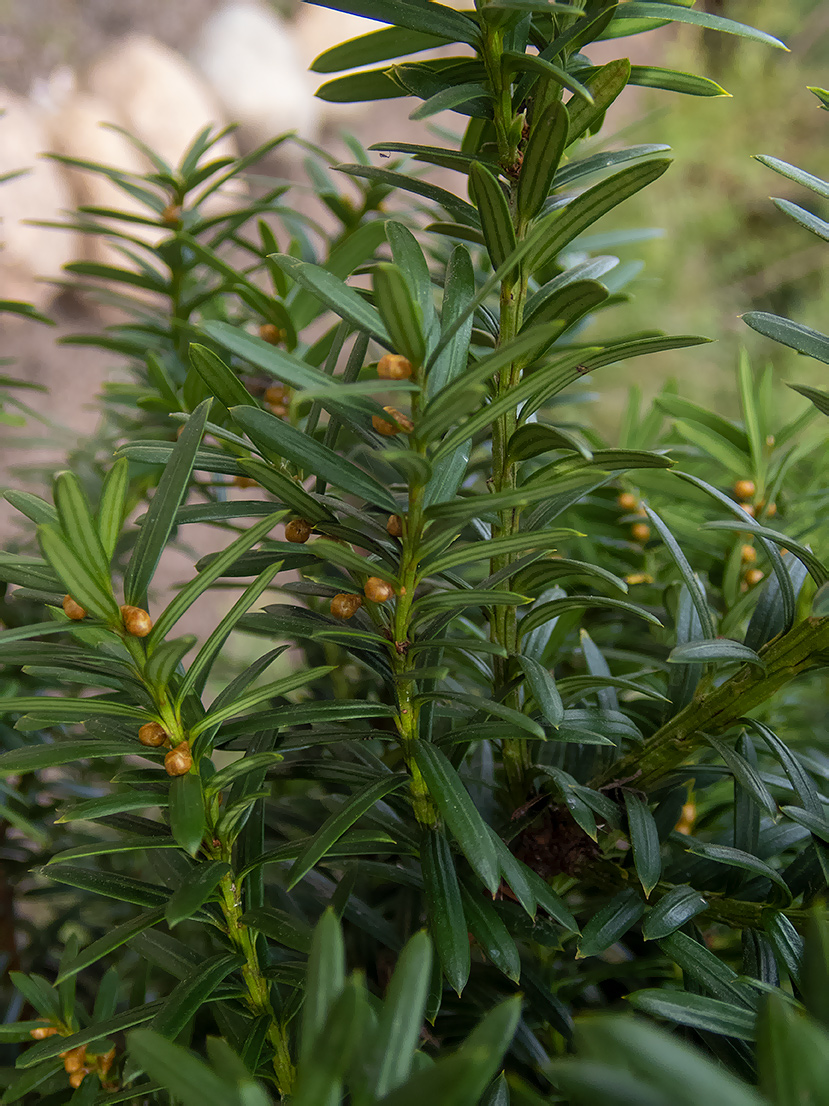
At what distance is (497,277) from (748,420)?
0.75 feet

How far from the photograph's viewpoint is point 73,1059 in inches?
9.4

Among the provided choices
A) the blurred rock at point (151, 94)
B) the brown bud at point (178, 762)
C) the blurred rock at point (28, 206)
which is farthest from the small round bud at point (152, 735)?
the blurred rock at point (151, 94)

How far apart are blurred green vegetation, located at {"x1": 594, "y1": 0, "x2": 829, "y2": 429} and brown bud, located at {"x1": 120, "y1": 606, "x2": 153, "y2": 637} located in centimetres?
168

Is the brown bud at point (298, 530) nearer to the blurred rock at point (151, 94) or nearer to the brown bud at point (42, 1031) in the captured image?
the brown bud at point (42, 1031)

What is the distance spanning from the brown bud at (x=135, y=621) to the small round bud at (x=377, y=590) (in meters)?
0.05

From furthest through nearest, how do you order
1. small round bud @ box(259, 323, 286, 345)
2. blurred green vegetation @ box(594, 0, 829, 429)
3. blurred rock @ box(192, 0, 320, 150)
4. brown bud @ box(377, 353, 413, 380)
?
blurred rock @ box(192, 0, 320, 150) → blurred green vegetation @ box(594, 0, 829, 429) → small round bud @ box(259, 323, 286, 345) → brown bud @ box(377, 353, 413, 380)

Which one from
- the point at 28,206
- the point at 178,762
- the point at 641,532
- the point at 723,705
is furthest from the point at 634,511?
the point at 28,206

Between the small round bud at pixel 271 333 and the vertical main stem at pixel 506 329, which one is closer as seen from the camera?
the vertical main stem at pixel 506 329

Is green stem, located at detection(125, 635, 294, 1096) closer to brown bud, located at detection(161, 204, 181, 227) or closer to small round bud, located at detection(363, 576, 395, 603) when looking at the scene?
small round bud, located at detection(363, 576, 395, 603)

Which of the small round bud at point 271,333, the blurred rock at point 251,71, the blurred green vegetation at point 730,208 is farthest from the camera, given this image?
the blurred rock at point 251,71

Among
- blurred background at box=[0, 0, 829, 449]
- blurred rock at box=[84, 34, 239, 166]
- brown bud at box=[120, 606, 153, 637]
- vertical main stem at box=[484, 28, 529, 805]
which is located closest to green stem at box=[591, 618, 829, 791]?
vertical main stem at box=[484, 28, 529, 805]

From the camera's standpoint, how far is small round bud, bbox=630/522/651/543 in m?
0.37

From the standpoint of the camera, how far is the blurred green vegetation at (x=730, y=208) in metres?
1.85

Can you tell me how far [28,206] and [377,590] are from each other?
1957mm
